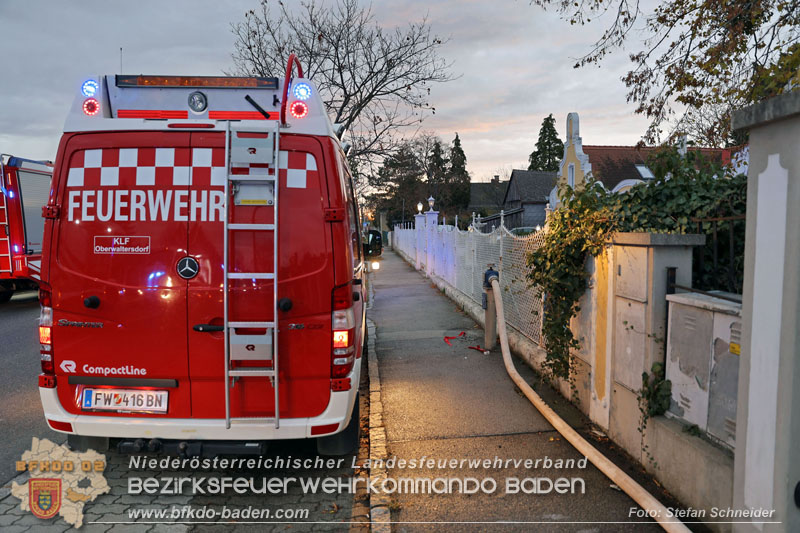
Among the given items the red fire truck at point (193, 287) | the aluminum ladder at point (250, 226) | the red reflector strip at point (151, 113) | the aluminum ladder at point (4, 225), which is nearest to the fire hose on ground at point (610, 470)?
the red fire truck at point (193, 287)

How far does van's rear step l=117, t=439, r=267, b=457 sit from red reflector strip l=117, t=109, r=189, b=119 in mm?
2187

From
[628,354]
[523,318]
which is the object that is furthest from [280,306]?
[523,318]

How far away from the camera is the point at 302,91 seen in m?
3.66

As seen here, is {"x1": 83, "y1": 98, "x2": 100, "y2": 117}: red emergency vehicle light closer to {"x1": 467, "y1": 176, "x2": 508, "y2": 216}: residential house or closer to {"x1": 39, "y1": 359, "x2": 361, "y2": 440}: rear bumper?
{"x1": 39, "y1": 359, "x2": 361, "y2": 440}: rear bumper

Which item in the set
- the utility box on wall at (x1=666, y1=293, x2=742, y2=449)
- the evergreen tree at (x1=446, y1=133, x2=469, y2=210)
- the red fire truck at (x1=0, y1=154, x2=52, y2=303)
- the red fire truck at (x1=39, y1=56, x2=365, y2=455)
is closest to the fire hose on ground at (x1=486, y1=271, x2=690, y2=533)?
the utility box on wall at (x1=666, y1=293, x2=742, y2=449)

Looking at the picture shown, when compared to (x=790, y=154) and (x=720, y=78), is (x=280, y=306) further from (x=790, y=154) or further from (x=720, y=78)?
(x=720, y=78)

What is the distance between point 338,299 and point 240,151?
3.73 feet

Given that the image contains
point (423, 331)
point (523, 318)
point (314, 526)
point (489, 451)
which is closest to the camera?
point (314, 526)

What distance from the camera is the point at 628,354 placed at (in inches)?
158

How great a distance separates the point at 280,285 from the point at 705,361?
2678 millimetres

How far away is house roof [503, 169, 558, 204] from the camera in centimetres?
6109

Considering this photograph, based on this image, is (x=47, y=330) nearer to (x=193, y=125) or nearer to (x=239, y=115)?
(x=193, y=125)

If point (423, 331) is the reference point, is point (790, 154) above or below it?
above

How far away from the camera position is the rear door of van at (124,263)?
3396mm
